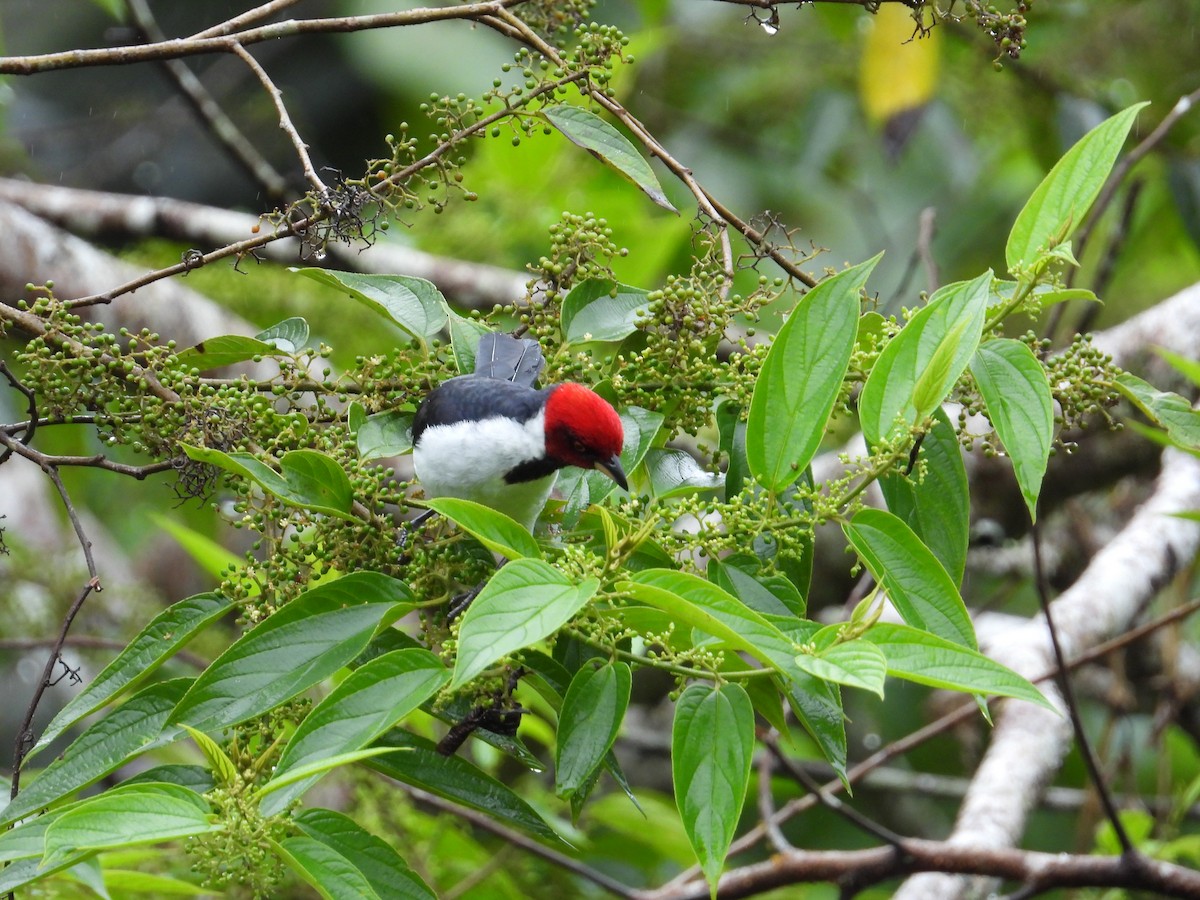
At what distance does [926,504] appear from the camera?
Answer: 1554 millimetres

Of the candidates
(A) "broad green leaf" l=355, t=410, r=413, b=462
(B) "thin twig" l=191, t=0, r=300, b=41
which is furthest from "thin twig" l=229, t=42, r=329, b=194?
(A) "broad green leaf" l=355, t=410, r=413, b=462

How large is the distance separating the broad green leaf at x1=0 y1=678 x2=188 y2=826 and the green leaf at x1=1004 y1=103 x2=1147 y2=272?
1.20 metres

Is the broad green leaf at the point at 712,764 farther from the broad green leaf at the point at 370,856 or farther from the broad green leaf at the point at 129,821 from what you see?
the broad green leaf at the point at 129,821

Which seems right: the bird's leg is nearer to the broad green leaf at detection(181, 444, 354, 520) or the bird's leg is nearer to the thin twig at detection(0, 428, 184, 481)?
the broad green leaf at detection(181, 444, 354, 520)

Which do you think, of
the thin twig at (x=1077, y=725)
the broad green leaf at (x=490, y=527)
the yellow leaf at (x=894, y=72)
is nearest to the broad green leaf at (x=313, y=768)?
the broad green leaf at (x=490, y=527)

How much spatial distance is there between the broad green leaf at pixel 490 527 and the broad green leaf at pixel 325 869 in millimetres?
357

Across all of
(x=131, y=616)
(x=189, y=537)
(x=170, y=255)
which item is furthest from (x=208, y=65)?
(x=189, y=537)

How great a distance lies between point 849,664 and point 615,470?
73 cm

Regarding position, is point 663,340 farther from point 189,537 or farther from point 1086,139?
point 189,537

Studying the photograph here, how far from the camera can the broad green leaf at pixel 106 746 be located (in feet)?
4.52

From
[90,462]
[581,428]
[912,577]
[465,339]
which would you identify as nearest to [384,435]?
[465,339]

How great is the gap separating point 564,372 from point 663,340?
227mm

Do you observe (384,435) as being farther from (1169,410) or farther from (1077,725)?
(1077,725)

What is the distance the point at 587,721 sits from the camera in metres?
1.36
